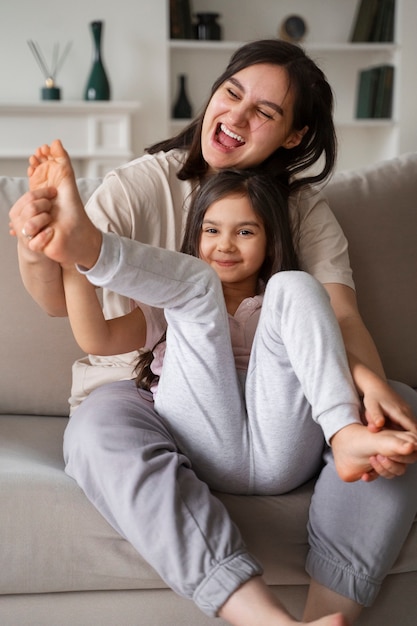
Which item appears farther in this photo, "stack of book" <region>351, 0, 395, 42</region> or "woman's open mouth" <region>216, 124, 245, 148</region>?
"stack of book" <region>351, 0, 395, 42</region>

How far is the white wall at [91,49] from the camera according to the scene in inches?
178

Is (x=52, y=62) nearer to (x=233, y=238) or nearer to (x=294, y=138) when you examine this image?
(x=294, y=138)

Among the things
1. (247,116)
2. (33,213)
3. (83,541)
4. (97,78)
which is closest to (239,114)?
(247,116)

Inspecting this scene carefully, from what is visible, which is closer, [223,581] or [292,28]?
[223,581]

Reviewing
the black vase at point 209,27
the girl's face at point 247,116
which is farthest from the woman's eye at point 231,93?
the black vase at point 209,27

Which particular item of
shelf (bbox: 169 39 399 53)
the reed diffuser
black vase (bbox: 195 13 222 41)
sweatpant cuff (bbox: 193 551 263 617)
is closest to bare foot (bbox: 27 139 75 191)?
sweatpant cuff (bbox: 193 551 263 617)

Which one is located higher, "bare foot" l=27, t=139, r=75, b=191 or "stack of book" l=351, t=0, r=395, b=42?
"stack of book" l=351, t=0, r=395, b=42

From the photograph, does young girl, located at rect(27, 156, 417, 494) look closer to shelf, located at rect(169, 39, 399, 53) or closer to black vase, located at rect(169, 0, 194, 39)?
Result: shelf, located at rect(169, 39, 399, 53)

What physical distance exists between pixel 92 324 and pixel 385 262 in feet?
2.47

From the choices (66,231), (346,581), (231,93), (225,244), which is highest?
(231,93)

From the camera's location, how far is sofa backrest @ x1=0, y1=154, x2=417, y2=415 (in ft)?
5.72

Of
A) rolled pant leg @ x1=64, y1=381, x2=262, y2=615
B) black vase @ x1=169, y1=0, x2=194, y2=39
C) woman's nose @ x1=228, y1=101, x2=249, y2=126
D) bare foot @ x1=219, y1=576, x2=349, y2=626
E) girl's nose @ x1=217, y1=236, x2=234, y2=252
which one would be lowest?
bare foot @ x1=219, y1=576, x2=349, y2=626

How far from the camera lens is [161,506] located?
120 centimetres

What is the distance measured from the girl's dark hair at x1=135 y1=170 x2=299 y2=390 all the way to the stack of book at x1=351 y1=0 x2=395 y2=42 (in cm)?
344
